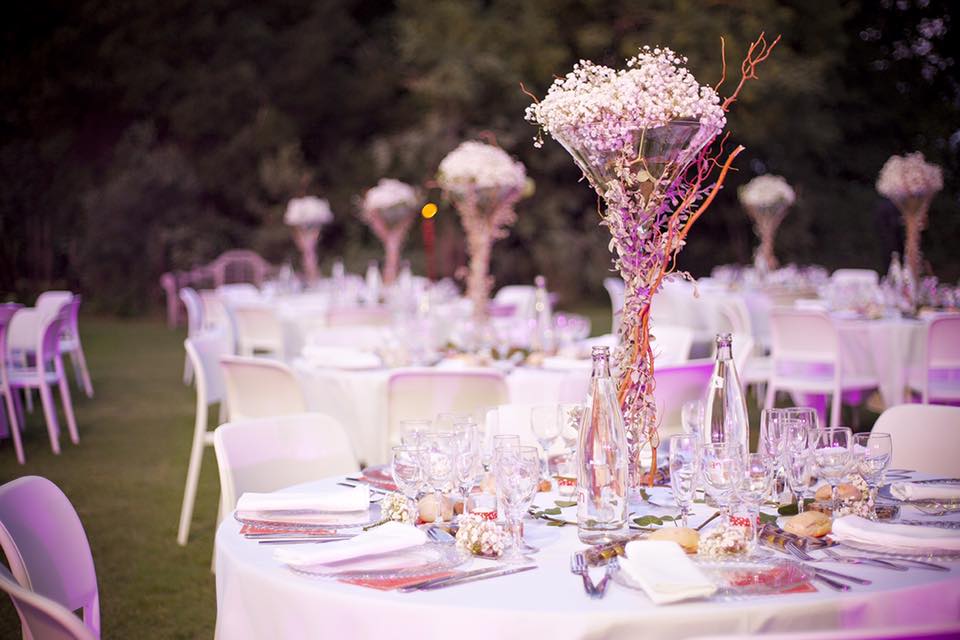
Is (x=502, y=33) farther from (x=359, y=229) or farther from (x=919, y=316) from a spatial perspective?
(x=919, y=316)

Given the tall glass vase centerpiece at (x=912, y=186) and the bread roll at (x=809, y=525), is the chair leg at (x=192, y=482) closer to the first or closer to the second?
the bread roll at (x=809, y=525)

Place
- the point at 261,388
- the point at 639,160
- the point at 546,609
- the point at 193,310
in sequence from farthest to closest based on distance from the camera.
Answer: the point at 193,310, the point at 261,388, the point at 639,160, the point at 546,609

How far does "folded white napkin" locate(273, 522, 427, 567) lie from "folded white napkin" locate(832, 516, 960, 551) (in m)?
0.81

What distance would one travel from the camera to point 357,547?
1856 mm

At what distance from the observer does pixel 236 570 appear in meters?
1.88

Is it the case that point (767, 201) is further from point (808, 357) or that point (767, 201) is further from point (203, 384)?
point (203, 384)

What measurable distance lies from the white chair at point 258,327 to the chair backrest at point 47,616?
5.95 meters

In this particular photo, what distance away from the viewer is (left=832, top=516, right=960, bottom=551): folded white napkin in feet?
6.09

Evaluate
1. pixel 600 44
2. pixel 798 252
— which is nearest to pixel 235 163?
pixel 600 44

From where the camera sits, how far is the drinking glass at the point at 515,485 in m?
1.92

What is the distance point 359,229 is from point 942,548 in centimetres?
1725

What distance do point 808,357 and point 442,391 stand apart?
302 centimetres

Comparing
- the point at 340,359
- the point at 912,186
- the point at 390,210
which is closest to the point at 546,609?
the point at 340,359

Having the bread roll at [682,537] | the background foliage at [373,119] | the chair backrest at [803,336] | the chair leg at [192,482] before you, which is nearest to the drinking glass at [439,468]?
the bread roll at [682,537]
